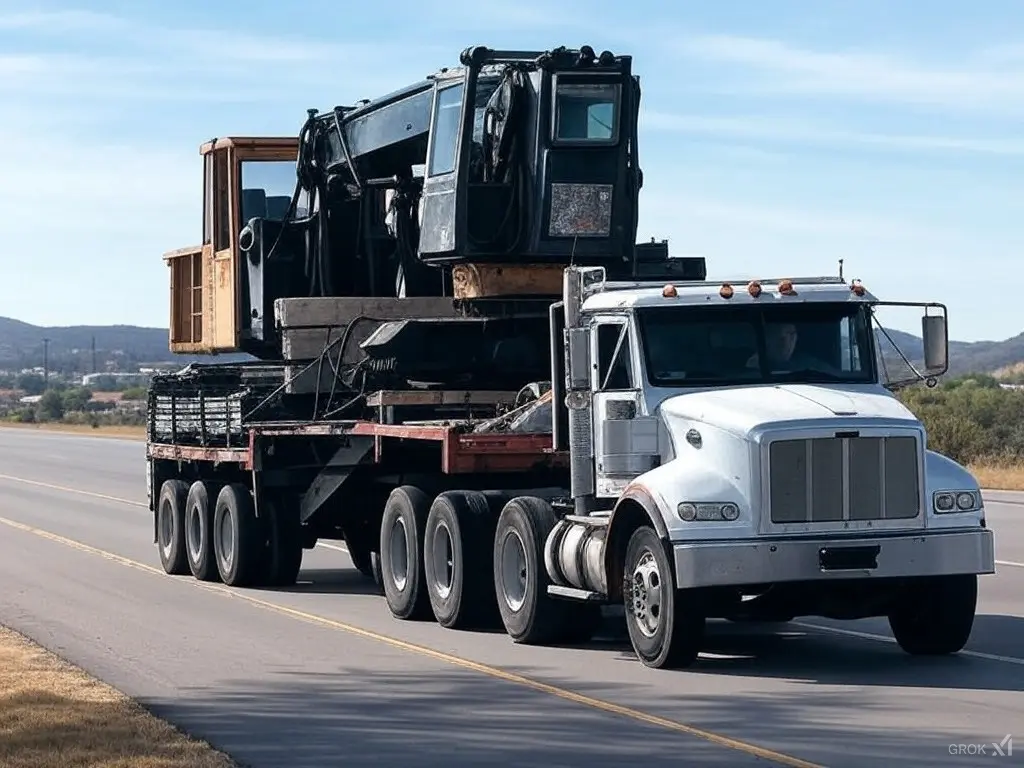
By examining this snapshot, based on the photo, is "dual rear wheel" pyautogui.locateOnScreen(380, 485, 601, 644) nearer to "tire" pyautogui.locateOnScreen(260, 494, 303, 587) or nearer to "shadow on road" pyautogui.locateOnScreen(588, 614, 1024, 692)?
"shadow on road" pyautogui.locateOnScreen(588, 614, 1024, 692)

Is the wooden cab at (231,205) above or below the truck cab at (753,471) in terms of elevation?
above

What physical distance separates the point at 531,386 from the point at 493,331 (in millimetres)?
1651

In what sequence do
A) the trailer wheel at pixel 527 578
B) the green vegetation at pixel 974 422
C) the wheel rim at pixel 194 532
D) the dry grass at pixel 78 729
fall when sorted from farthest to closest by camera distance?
1. the green vegetation at pixel 974 422
2. the wheel rim at pixel 194 532
3. the trailer wheel at pixel 527 578
4. the dry grass at pixel 78 729

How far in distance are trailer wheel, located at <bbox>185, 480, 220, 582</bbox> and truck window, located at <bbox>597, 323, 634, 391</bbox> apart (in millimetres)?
8092

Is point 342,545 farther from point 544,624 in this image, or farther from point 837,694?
point 837,694

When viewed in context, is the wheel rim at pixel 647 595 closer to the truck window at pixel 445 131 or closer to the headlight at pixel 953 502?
the headlight at pixel 953 502

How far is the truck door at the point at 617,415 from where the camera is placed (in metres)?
13.5

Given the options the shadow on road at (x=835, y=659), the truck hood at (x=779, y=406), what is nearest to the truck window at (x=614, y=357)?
the truck hood at (x=779, y=406)

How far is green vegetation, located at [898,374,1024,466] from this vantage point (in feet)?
145

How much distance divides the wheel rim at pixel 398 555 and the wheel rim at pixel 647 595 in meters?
3.77

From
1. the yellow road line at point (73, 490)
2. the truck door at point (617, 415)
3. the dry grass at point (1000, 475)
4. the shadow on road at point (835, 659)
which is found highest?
the truck door at point (617, 415)

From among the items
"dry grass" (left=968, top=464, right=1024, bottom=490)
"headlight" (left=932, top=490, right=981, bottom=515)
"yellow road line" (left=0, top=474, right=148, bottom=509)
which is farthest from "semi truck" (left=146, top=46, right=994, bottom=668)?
"dry grass" (left=968, top=464, right=1024, bottom=490)

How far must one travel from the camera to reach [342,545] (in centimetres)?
2625

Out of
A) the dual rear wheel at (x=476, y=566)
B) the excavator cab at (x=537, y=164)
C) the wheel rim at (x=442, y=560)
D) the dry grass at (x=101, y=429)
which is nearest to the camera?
the dual rear wheel at (x=476, y=566)
